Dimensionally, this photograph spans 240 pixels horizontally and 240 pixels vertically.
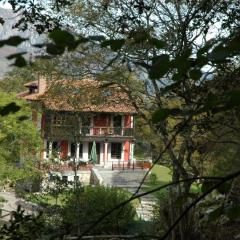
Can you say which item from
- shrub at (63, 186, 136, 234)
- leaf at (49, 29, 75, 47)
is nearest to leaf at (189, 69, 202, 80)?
leaf at (49, 29, 75, 47)

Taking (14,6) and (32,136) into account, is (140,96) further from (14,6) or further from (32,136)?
(32,136)

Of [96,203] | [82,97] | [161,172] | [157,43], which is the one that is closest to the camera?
[157,43]

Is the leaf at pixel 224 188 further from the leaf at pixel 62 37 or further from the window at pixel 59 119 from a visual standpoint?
the window at pixel 59 119

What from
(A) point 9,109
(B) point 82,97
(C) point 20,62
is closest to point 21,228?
(A) point 9,109

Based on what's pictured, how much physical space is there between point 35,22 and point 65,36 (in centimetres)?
279

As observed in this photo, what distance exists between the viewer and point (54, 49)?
2.85 ft

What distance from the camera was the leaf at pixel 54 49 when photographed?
857 mm

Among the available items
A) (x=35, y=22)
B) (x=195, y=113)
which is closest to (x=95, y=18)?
(x=35, y=22)

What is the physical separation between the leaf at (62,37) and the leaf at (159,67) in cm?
15

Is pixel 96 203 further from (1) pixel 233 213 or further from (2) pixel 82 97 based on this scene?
(1) pixel 233 213

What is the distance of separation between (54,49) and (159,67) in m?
0.20

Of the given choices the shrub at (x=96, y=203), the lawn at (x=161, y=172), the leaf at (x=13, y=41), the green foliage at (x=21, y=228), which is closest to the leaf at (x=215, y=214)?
the leaf at (x=13, y=41)

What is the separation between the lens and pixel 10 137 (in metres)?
24.0

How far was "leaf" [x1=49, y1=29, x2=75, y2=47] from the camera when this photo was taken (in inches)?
32.3
